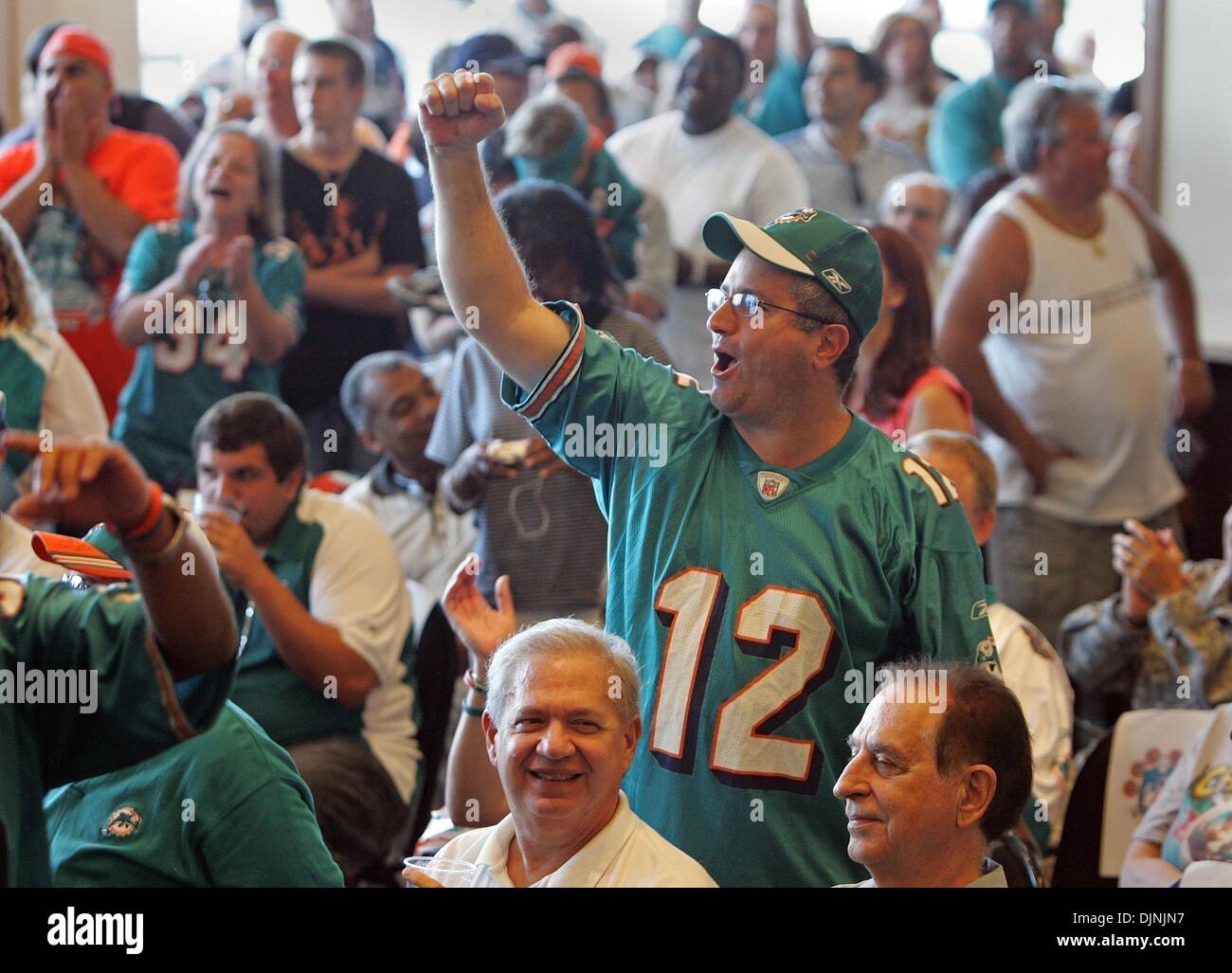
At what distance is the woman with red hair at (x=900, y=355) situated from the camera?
395 centimetres

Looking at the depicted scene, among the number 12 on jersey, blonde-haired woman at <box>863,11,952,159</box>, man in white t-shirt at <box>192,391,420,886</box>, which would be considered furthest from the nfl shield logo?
blonde-haired woman at <box>863,11,952,159</box>

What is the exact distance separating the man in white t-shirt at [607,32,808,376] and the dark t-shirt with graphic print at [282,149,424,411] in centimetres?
73

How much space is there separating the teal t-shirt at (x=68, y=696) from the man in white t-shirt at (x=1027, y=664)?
167 cm

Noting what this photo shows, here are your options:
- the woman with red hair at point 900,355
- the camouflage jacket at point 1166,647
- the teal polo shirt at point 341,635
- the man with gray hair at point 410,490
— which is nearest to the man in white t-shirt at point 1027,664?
the camouflage jacket at point 1166,647

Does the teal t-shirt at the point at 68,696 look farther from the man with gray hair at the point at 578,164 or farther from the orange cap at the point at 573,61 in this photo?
the orange cap at the point at 573,61

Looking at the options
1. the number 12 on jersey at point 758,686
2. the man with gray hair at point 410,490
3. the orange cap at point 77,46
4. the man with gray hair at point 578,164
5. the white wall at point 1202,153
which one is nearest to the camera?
the number 12 on jersey at point 758,686

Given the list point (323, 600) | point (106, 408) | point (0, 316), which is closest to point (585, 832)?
point (323, 600)

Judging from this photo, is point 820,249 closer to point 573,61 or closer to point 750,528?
point 750,528

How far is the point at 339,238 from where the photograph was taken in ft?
15.4

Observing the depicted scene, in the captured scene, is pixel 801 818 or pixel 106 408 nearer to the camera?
pixel 801 818

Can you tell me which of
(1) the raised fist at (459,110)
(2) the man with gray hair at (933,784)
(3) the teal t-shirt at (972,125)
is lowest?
(2) the man with gray hair at (933,784)
